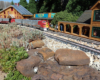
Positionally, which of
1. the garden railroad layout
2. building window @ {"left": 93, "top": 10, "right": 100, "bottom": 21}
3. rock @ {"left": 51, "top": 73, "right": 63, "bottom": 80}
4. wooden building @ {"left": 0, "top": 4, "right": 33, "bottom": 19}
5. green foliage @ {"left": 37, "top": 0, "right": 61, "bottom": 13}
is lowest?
rock @ {"left": 51, "top": 73, "right": 63, "bottom": 80}

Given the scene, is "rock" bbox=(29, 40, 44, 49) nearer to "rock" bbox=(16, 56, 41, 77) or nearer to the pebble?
the pebble

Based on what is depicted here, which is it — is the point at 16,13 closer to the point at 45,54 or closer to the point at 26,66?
the point at 45,54

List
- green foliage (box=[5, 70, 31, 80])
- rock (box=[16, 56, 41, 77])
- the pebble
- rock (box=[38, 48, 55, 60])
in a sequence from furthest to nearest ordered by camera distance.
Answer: rock (box=[38, 48, 55, 60])
the pebble
rock (box=[16, 56, 41, 77])
green foliage (box=[5, 70, 31, 80])

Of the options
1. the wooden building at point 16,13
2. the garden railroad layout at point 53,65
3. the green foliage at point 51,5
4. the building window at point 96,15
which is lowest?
the garden railroad layout at point 53,65

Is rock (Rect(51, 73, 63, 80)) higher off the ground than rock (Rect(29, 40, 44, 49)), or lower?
lower

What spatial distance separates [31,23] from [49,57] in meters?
12.1

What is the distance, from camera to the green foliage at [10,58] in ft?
28.9


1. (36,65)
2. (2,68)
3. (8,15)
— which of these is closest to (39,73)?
(36,65)

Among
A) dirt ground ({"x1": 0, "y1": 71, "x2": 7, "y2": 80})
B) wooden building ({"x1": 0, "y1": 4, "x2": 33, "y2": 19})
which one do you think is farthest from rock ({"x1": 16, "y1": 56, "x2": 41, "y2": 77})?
wooden building ({"x1": 0, "y1": 4, "x2": 33, "y2": 19})

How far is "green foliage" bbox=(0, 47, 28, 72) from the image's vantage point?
880 centimetres

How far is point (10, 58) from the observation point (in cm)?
945

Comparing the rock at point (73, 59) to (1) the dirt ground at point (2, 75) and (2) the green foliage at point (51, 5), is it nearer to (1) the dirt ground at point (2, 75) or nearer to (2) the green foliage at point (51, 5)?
(1) the dirt ground at point (2, 75)

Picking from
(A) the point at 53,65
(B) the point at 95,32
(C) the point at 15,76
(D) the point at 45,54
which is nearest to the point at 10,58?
(C) the point at 15,76

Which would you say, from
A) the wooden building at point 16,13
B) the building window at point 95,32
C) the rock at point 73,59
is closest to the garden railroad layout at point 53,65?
the rock at point 73,59
